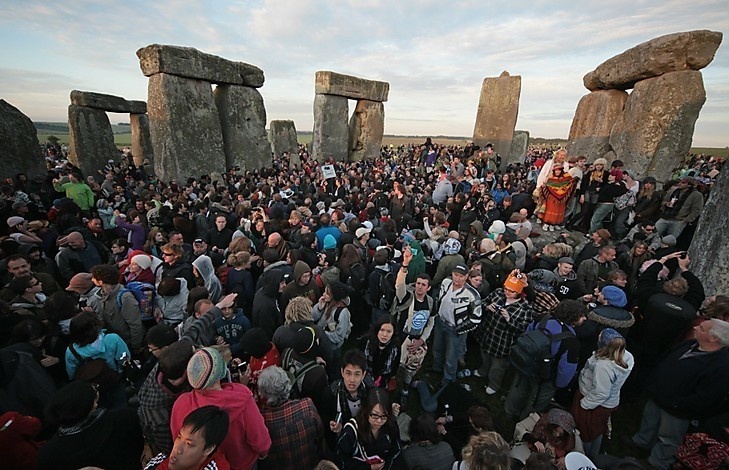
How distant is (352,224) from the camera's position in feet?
19.5

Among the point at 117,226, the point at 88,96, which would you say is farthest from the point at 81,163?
the point at 117,226

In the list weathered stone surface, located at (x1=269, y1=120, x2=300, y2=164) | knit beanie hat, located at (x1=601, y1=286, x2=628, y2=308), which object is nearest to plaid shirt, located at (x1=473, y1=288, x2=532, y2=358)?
knit beanie hat, located at (x1=601, y1=286, x2=628, y2=308)

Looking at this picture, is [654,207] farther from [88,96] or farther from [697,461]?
[88,96]

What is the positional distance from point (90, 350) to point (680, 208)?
9.27m

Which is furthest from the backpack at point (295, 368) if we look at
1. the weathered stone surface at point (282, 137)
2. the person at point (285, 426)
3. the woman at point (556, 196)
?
the weathered stone surface at point (282, 137)

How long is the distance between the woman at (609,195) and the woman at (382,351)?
21.1ft

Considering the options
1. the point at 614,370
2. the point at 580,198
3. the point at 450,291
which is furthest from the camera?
the point at 580,198

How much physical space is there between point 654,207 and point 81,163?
2017 centimetres

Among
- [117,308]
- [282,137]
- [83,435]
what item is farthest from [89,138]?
[83,435]

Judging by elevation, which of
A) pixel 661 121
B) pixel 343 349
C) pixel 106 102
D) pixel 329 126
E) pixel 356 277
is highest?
pixel 106 102

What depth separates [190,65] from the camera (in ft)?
34.5

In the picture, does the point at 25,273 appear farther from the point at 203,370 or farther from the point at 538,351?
the point at 538,351

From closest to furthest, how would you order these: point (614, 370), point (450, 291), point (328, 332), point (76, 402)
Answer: point (76, 402) < point (614, 370) < point (328, 332) < point (450, 291)

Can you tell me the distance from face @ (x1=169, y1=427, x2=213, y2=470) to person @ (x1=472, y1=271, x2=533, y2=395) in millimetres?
3363
